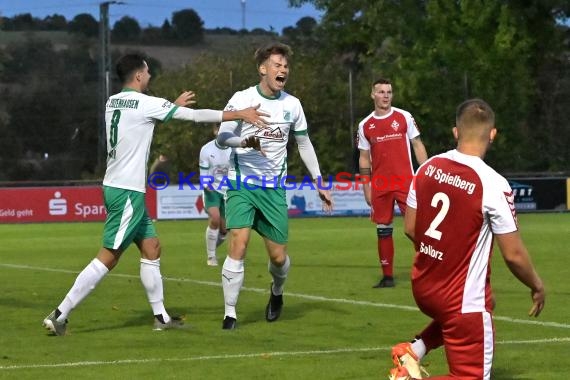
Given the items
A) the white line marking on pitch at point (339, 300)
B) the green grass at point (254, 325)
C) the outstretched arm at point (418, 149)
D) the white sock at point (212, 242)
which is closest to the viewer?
the green grass at point (254, 325)

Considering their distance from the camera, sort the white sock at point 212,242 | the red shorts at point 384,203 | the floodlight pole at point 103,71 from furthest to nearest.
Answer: the floodlight pole at point 103,71 → the white sock at point 212,242 → the red shorts at point 384,203

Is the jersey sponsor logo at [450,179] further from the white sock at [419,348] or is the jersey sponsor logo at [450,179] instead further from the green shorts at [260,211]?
the green shorts at [260,211]

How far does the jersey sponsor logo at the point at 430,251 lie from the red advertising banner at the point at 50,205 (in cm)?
3097

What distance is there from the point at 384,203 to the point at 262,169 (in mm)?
3960

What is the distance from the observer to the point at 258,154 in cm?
1213

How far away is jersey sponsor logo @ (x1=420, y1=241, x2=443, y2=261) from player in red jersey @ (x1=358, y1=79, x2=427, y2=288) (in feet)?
26.4

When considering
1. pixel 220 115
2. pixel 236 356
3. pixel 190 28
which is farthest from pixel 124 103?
pixel 190 28

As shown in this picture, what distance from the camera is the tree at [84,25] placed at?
324 ft

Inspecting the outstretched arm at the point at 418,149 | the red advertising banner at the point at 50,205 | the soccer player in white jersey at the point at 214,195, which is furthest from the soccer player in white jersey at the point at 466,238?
the red advertising banner at the point at 50,205

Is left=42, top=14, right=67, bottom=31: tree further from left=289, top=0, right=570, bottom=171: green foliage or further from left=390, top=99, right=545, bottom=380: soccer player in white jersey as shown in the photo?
left=390, top=99, right=545, bottom=380: soccer player in white jersey

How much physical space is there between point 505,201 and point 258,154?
497 centimetres

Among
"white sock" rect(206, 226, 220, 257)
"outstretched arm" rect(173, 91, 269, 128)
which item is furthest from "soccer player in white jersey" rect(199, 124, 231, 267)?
"outstretched arm" rect(173, 91, 269, 128)

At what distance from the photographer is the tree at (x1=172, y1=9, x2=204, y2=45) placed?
11731 cm

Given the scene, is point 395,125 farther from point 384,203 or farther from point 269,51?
point 269,51
